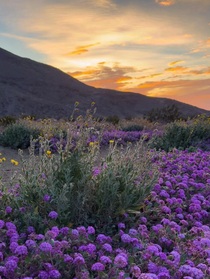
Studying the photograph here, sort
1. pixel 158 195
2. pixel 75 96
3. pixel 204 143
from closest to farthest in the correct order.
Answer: pixel 158 195
pixel 204 143
pixel 75 96

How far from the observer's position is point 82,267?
353cm

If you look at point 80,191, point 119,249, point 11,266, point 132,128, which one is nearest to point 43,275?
point 11,266

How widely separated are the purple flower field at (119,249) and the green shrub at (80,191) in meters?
0.17

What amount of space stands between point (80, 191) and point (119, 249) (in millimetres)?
1141

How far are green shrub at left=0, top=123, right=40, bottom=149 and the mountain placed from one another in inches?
1945

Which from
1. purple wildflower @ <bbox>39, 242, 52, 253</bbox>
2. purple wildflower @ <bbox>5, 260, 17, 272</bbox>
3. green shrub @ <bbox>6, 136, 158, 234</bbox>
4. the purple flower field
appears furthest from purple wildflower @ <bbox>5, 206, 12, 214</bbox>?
purple wildflower @ <bbox>5, 260, 17, 272</bbox>

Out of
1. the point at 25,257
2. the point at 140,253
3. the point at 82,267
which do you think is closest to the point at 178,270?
the point at 140,253

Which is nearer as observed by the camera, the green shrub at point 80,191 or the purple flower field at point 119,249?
the purple flower field at point 119,249

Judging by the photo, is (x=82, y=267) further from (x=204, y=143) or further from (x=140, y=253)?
(x=204, y=143)

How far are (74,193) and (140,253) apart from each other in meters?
1.30

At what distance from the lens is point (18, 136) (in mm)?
13281

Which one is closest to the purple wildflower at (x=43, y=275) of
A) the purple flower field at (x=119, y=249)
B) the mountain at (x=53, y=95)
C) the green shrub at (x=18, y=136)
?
the purple flower field at (x=119, y=249)

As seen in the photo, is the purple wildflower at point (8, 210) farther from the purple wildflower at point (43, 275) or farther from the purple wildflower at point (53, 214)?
the purple wildflower at point (43, 275)

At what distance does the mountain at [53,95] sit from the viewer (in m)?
66.9
